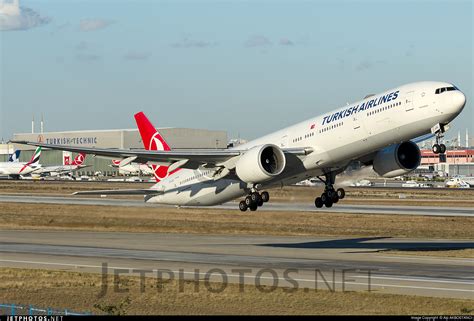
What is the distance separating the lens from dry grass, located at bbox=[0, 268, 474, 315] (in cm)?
3497

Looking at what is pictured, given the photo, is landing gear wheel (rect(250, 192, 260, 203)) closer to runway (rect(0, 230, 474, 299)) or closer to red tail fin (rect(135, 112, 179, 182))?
runway (rect(0, 230, 474, 299))

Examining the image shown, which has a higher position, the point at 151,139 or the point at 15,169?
the point at 15,169

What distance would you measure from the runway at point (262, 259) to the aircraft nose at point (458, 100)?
949 cm

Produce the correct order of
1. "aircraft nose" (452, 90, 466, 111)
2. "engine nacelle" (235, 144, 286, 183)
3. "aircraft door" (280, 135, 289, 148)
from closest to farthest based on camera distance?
"aircraft nose" (452, 90, 466, 111)
"engine nacelle" (235, 144, 286, 183)
"aircraft door" (280, 135, 289, 148)

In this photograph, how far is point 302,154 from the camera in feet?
162

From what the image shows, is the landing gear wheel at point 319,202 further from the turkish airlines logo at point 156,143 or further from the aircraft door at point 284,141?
the turkish airlines logo at point 156,143

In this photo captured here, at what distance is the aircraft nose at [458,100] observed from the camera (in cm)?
4262

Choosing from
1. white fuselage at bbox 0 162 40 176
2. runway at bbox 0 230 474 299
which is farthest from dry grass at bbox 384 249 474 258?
white fuselage at bbox 0 162 40 176

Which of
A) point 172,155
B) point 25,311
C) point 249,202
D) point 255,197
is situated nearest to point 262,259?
point 249,202

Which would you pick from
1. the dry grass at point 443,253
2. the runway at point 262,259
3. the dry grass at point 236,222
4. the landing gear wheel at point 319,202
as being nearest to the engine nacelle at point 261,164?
the runway at point 262,259

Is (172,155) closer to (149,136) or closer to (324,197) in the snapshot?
(324,197)

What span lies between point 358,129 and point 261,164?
640 centimetres

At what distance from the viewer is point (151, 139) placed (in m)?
64.5

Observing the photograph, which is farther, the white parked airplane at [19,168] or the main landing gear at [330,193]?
the white parked airplane at [19,168]
